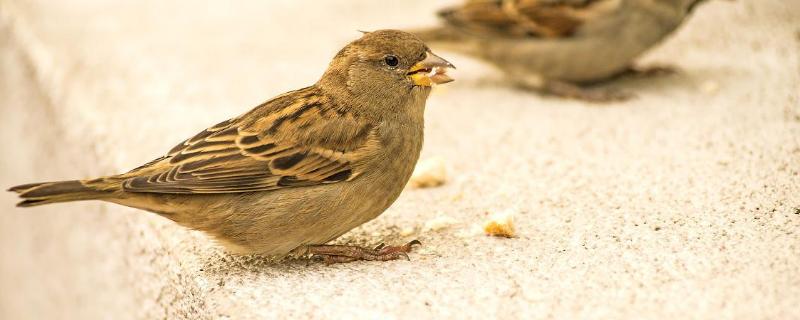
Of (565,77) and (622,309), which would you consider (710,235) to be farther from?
(565,77)

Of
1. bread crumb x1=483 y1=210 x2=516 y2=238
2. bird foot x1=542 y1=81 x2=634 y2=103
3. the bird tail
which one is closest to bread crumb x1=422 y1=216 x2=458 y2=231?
bread crumb x1=483 y1=210 x2=516 y2=238

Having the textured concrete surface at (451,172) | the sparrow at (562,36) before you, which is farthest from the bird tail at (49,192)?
the sparrow at (562,36)

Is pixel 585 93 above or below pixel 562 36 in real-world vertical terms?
below

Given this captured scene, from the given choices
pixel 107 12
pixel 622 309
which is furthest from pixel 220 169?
pixel 107 12

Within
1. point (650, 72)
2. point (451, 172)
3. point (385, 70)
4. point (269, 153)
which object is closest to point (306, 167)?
point (269, 153)

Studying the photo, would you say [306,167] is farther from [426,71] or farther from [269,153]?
[426,71]

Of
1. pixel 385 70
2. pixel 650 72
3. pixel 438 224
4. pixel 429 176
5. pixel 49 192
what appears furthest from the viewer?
pixel 650 72
